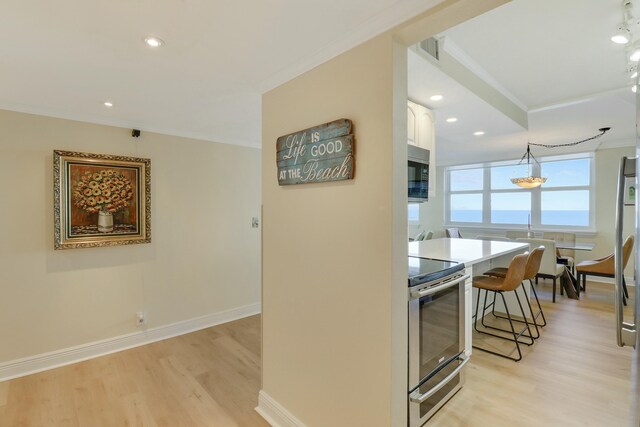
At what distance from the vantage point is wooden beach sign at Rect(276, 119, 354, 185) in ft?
5.14

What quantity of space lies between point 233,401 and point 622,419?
257cm

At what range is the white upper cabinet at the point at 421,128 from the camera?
2.33 m

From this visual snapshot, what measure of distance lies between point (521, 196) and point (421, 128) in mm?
5280

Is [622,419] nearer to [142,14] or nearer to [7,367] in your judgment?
[142,14]

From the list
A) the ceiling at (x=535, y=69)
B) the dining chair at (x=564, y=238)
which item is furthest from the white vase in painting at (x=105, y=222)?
the dining chair at (x=564, y=238)

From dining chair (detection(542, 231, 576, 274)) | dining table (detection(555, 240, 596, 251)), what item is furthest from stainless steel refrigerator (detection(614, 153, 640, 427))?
dining chair (detection(542, 231, 576, 274))

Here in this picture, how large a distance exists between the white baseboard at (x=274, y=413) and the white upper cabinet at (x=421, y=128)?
1854mm

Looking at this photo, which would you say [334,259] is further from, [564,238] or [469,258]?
[564,238]

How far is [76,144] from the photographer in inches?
112

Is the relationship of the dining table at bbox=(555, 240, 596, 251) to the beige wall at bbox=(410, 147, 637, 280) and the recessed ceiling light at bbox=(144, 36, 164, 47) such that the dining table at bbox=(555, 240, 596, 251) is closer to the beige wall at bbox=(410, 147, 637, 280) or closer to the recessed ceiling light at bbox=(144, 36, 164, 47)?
the beige wall at bbox=(410, 147, 637, 280)

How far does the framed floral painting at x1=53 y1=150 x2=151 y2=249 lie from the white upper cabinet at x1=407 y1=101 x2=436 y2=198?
2628mm

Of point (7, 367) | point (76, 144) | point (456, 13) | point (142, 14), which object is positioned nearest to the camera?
point (456, 13)

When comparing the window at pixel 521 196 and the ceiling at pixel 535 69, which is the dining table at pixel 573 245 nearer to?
the window at pixel 521 196

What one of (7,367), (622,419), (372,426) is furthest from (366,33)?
(7,367)
